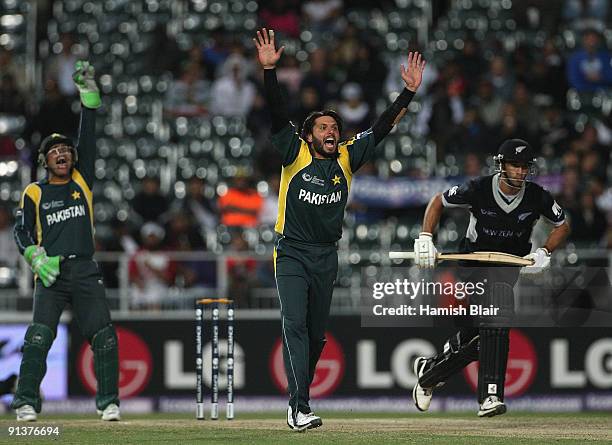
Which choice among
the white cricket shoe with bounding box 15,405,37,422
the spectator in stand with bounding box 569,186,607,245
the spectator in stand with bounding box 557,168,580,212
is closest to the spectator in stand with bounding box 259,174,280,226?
the spectator in stand with bounding box 557,168,580,212

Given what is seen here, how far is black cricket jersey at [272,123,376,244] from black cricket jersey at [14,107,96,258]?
1875mm

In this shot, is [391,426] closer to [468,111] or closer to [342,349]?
[342,349]

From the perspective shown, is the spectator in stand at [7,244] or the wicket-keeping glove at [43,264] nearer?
the wicket-keeping glove at [43,264]

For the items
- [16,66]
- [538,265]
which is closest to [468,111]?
[16,66]

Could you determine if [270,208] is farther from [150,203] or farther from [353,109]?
[353,109]

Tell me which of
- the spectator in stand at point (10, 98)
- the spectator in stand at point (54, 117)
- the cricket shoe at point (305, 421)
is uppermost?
the spectator in stand at point (10, 98)

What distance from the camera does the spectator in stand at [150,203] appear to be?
1795cm

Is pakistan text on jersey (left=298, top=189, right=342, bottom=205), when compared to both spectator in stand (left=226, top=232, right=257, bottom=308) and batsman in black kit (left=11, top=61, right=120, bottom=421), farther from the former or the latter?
spectator in stand (left=226, top=232, right=257, bottom=308)

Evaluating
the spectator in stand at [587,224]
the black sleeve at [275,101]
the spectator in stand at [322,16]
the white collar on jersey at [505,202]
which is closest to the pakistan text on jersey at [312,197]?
the black sleeve at [275,101]

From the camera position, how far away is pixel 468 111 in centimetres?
1903

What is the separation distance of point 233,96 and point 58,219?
844 cm

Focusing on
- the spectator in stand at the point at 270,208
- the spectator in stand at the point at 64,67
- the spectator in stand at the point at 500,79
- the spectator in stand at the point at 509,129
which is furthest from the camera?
the spectator in stand at the point at 64,67

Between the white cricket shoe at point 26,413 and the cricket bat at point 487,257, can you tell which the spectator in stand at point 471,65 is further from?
the white cricket shoe at point 26,413

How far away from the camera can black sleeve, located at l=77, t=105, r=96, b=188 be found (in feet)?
39.5
